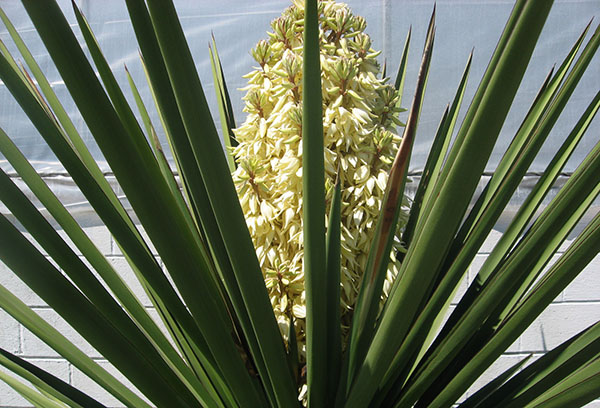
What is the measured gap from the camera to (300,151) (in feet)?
1.66

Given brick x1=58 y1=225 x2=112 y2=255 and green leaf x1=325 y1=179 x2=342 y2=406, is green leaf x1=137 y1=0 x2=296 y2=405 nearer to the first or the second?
green leaf x1=325 y1=179 x2=342 y2=406

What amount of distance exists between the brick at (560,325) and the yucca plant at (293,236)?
92cm

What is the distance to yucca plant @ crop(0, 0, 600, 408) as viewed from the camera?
0.91 ft

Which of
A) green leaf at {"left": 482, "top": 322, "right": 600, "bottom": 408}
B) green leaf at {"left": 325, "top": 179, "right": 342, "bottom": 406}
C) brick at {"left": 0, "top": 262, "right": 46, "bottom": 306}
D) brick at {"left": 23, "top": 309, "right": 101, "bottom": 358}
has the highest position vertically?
brick at {"left": 0, "top": 262, "right": 46, "bottom": 306}

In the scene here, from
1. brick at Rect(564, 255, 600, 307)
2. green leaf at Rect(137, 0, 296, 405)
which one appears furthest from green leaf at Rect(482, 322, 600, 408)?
brick at Rect(564, 255, 600, 307)

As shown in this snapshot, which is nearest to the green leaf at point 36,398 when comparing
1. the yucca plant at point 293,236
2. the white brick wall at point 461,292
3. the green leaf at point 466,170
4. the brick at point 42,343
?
the yucca plant at point 293,236

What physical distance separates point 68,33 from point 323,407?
350mm

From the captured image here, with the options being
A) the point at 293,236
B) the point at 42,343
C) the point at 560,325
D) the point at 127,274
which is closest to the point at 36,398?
the point at 293,236

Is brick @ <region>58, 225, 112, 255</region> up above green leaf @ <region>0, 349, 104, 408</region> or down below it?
above

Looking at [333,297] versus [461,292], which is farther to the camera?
[461,292]

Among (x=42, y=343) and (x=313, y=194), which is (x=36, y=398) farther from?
(x=42, y=343)

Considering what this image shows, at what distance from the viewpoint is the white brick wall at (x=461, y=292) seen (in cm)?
138

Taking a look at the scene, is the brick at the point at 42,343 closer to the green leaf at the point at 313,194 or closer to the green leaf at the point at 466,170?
the green leaf at the point at 313,194

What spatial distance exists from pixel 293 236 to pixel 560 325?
1.15 meters
